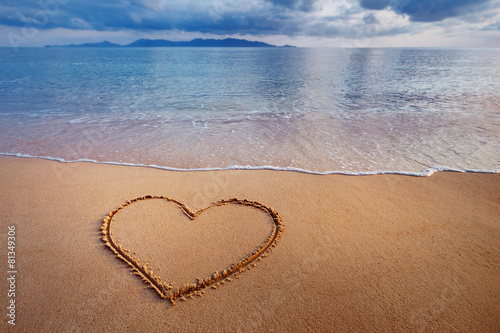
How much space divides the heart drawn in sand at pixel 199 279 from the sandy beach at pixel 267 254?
0.18 ft

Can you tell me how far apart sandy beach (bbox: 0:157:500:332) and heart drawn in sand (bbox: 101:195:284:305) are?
6cm

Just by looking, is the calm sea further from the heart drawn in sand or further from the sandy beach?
the heart drawn in sand

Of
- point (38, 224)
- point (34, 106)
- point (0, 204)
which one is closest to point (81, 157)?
point (0, 204)

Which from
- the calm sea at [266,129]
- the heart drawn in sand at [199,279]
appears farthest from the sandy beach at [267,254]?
the calm sea at [266,129]

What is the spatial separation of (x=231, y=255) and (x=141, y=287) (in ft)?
3.19

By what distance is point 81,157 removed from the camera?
545cm

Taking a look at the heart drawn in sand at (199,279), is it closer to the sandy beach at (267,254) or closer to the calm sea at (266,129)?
the sandy beach at (267,254)

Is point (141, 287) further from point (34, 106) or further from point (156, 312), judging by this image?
point (34, 106)

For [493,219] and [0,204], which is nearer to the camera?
[493,219]

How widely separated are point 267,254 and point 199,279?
81 cm

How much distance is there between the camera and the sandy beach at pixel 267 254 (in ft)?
7.04

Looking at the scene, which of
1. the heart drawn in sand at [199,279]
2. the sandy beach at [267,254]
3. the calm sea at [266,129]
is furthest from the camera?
the calm sea at [266,129]

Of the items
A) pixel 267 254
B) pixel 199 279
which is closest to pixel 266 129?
pixel 267 254

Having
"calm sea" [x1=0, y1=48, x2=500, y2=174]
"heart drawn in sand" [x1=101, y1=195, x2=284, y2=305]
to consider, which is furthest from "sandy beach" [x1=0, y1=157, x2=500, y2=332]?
"calm sea" [x1=0, y1=48, x2=500, y2=174]
